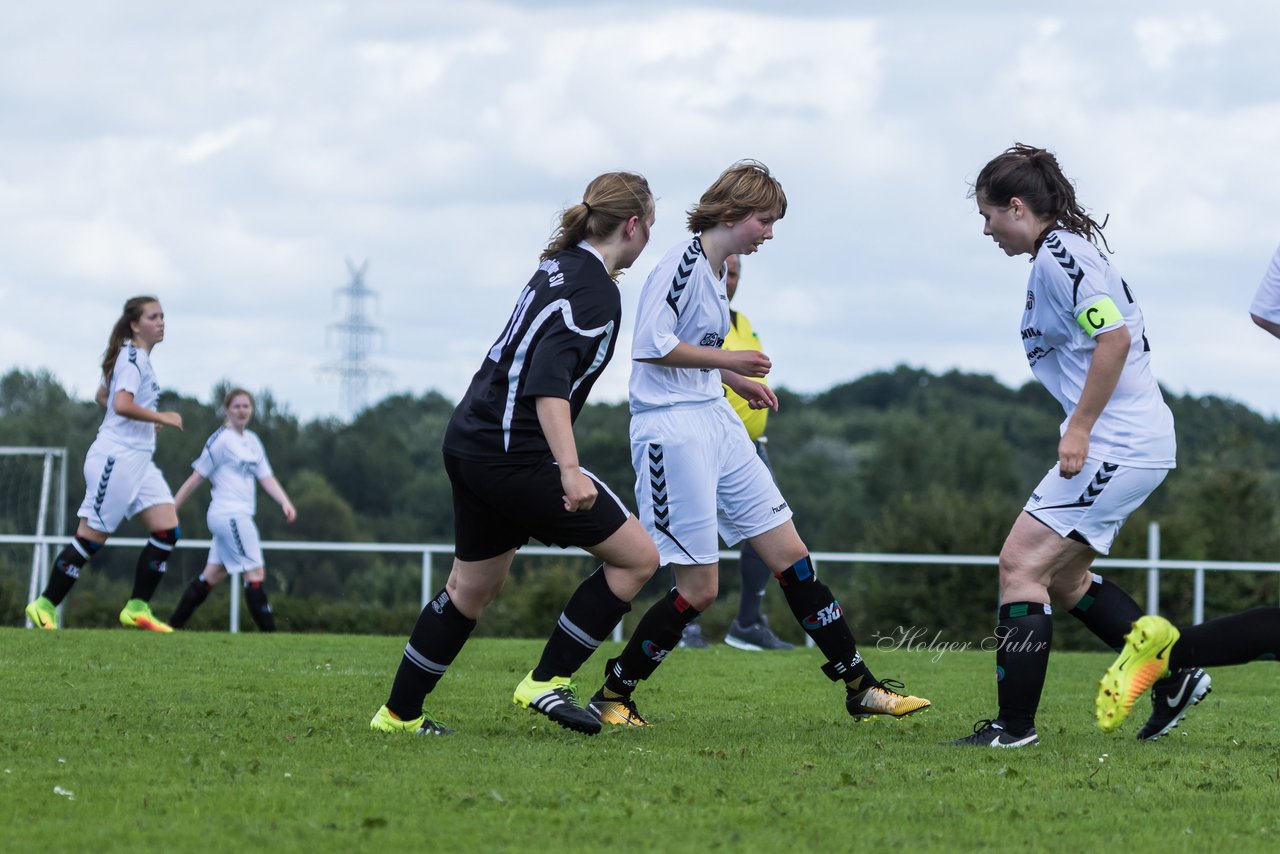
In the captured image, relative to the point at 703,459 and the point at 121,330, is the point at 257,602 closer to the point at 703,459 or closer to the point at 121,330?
the point at 121,330

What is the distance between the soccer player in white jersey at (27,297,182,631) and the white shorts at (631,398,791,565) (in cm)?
597

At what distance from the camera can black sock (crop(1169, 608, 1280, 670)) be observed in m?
5.77

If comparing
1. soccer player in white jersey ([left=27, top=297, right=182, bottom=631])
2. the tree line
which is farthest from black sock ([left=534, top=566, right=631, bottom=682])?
the tree line

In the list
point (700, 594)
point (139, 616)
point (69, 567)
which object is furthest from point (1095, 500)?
point (139, 616)

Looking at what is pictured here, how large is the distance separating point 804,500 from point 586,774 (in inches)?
2551

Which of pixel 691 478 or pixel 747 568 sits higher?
pixel 691 478

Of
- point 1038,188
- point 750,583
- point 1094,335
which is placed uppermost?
point 1038,188

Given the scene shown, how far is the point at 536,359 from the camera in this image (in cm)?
552

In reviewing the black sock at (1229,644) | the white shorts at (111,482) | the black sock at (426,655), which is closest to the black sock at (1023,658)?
the black sock at (1229,644)

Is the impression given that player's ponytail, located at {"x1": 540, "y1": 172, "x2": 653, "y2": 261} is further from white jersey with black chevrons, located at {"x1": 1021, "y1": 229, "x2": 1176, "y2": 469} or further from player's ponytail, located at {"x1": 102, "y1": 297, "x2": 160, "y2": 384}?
player's ponytail, located at {"x1": 102, "y1": 297, "x2": 160, "y2": 384}

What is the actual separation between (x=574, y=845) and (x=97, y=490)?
869 cm

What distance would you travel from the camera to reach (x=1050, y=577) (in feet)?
19.5

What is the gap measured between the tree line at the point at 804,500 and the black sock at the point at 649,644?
19687 millimetres

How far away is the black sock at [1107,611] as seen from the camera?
624 cm
